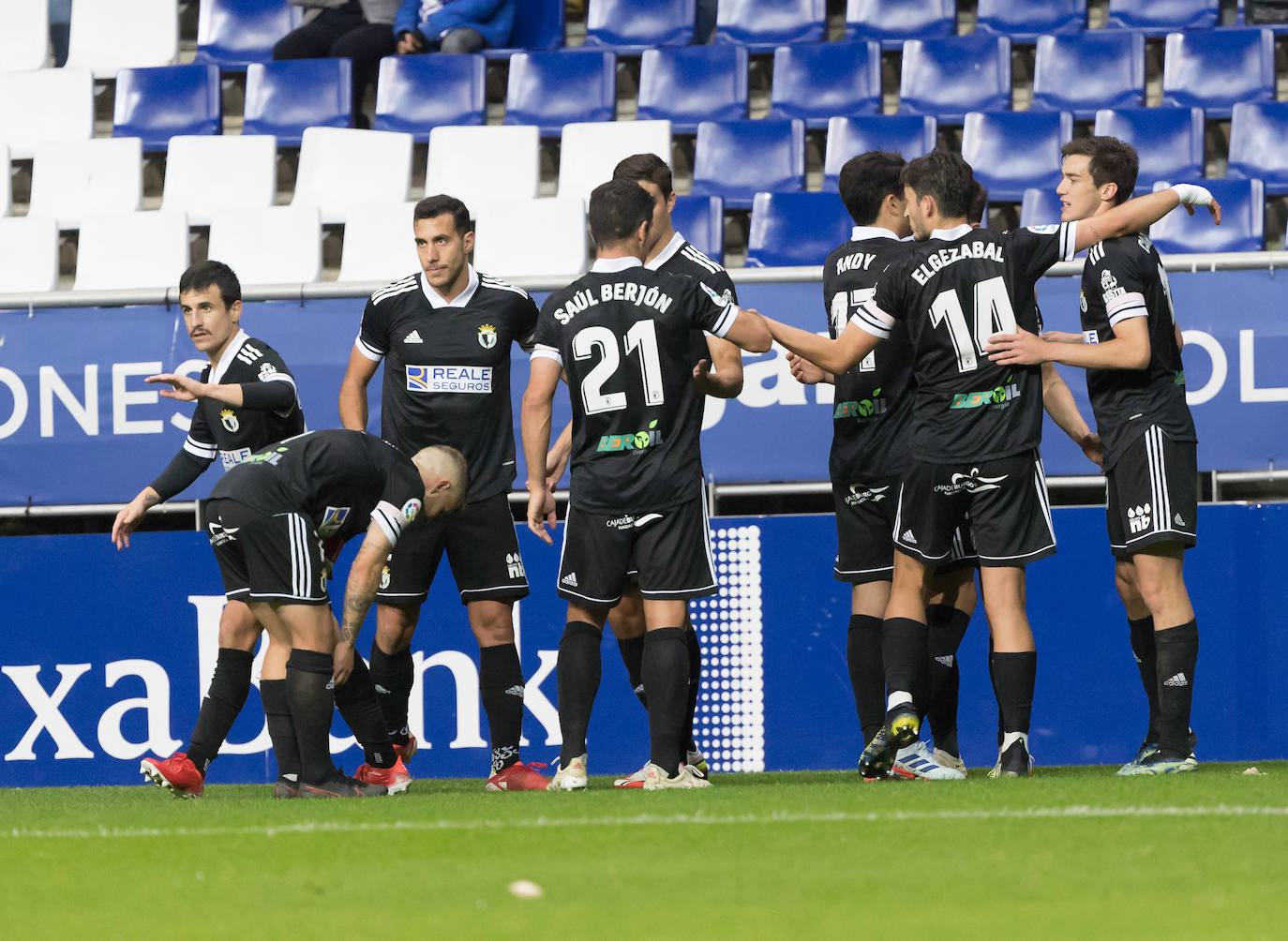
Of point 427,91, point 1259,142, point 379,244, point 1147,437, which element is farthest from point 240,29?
point 1147,437

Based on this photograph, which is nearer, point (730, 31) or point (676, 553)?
point (676, 553)

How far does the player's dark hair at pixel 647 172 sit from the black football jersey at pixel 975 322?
927 millimetres

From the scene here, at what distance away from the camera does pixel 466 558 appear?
6.06m

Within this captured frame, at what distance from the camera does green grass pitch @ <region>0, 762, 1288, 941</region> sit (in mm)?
2955

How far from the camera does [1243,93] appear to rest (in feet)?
33.6

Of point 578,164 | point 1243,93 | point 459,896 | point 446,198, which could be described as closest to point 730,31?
point 578,164

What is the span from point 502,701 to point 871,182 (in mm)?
2168

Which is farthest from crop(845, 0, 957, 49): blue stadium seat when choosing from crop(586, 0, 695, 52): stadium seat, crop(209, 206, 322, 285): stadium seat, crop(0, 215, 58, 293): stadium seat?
crop(0, 215, 58, 293): stadium seat

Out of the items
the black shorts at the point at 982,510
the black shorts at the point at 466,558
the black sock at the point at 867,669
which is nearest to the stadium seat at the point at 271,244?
the black shorts at the point at 466,558

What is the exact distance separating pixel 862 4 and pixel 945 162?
231 inches

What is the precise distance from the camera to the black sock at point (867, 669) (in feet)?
19.7

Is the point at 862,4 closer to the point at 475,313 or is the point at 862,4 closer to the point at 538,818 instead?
the point at 475,313

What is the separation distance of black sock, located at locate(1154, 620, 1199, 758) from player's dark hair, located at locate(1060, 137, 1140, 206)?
1.45 meters

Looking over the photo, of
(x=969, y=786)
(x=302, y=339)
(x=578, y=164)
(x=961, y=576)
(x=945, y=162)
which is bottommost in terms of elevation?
(x=969, y=786)
